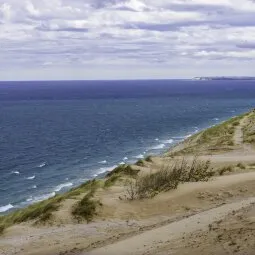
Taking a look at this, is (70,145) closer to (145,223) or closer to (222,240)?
(145,223)

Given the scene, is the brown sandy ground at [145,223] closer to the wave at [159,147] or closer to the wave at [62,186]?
the wave at [62,186]

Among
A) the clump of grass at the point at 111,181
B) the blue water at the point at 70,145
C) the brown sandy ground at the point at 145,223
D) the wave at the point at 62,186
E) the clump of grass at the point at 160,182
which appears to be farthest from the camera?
the blue water at the point at 70,145

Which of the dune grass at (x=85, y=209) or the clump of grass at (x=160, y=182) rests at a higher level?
the clump of grass at (x=160, y=182)

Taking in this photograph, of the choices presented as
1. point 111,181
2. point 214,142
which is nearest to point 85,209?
point 111,181

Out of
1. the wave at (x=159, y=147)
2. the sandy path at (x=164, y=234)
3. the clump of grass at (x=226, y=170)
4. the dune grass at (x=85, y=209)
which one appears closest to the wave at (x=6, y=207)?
the clump of grass at (x=226, y=170)

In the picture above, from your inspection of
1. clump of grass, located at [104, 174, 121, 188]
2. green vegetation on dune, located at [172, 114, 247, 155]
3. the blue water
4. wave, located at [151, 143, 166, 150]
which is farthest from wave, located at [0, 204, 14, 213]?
wave, located at [151, 143, 166, 150]

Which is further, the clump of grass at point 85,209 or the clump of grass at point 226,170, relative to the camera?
the clump of grass at point 226,170
